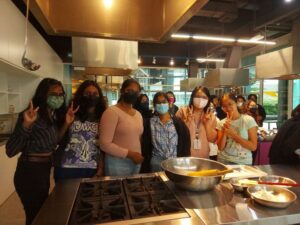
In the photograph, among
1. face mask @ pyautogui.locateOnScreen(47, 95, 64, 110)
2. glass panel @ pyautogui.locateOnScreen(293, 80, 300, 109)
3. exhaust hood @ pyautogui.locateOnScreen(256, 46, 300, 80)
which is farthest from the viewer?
Answer: glass panel @ pyautogui.locateOnScreen(293, 80, 300, 109)

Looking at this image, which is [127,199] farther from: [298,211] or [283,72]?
[283,72]

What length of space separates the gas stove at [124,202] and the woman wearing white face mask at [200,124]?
29.1 inches

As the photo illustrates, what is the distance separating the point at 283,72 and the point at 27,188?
9.34 feet

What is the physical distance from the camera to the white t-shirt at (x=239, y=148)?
1967mm

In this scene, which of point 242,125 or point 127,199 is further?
point 242,125

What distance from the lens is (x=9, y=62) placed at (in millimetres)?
2494

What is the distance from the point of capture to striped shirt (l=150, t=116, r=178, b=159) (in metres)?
1.76

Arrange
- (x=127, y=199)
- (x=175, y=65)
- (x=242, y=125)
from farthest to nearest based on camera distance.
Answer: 1. (x=175, y=65)
2. (x=242, y=125)
3. (x=127, y=199)

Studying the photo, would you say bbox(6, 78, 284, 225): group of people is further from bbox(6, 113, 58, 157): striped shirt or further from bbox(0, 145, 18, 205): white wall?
bbox(0, 145, 18, 205): white wall

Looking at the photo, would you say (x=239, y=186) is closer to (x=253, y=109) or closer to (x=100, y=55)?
(x=100, y=55)

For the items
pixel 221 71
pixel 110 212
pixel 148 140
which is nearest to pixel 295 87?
pixel 221 71

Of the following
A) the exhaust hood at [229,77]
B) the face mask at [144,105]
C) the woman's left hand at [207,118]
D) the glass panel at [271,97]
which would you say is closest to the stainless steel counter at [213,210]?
the woman's left hand at [207,118]

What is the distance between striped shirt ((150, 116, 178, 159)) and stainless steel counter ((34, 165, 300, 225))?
1.77ft

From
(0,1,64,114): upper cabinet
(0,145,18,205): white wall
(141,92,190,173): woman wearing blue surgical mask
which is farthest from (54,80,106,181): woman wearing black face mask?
(0,145,18,205): white wall
